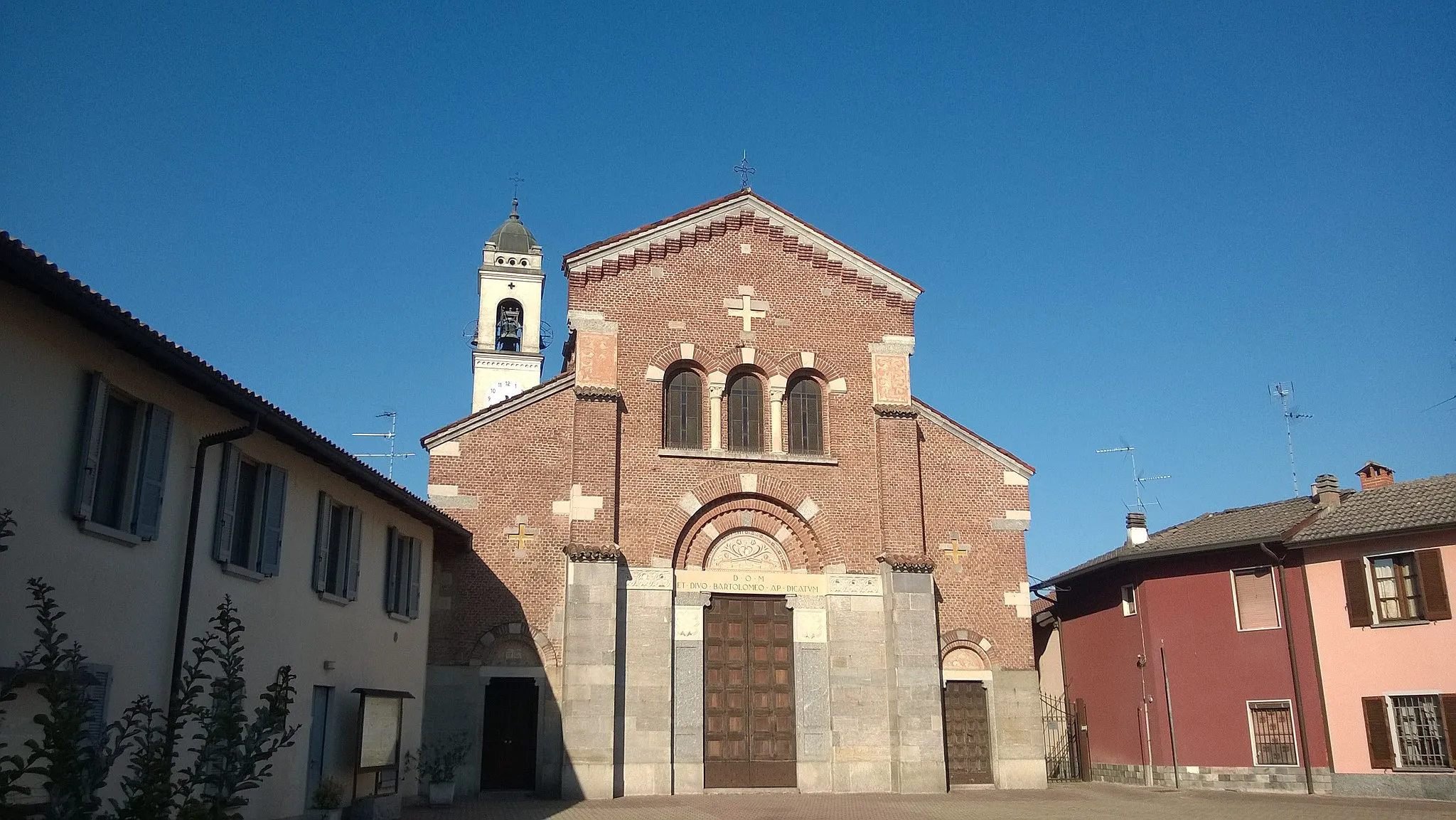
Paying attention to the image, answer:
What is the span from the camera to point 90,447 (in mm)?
10695

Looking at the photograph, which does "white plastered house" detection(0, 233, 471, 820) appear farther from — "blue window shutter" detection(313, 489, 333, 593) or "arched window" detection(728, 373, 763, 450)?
"arched window" detection(728, 373, 763, 450)

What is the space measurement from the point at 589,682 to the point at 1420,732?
16112mm

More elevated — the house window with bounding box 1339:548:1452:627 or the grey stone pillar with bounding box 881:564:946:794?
the house window with bounding box 1339:548:1452:627

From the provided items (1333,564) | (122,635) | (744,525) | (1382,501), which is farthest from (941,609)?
(122,635)

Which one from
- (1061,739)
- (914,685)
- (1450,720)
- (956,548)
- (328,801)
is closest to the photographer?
(328,801)

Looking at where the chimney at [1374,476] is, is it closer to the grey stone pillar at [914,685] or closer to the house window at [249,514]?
the grey stone pillar at [914,685]

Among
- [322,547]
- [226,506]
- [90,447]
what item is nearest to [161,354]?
[90,447]

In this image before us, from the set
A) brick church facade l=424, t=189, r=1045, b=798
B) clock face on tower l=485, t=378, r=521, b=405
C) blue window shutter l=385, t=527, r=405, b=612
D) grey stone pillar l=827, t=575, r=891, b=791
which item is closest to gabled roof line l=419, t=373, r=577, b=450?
brick church facade l=424, t=189, r=1045, b=798

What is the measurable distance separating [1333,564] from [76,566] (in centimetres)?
2280

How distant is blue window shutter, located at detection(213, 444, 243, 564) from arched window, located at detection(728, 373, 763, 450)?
1212 cm

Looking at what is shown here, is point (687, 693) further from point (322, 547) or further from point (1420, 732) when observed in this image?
point (1420, 732)

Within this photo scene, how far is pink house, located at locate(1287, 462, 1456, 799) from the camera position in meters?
21.4

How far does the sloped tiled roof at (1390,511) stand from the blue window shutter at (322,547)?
1929cm

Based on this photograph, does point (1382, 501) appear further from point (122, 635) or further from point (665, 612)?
point (122, 635)
